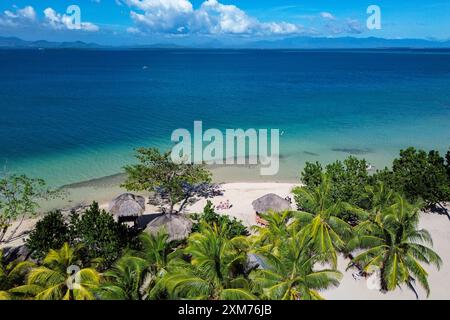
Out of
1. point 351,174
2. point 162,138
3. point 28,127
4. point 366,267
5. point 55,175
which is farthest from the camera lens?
point 28,127

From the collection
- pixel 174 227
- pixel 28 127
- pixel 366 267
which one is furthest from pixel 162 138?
pixel 366 267

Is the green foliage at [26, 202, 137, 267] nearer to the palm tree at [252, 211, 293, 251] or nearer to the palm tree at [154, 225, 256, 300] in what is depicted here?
the palm tree at [154, 225, 256, 300]

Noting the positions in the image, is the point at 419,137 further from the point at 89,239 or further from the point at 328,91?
the point at 89,239

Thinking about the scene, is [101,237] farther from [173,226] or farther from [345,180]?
[345,180]

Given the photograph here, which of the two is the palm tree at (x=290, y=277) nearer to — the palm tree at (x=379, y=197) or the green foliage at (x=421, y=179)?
the palm tree at (x=379, y=197)

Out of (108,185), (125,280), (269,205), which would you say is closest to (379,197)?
(269,205)

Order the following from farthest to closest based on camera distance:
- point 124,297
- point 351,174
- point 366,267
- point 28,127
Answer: point 28,127
point 351,174
point 366,267
point 124,297
